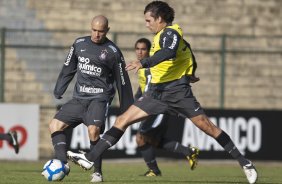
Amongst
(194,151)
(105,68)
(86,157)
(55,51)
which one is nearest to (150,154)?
(194,151)

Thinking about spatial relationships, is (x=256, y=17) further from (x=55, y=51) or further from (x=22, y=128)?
(x=22, y=128)

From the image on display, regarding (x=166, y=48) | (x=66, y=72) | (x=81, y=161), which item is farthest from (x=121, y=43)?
(x=81, y=161)

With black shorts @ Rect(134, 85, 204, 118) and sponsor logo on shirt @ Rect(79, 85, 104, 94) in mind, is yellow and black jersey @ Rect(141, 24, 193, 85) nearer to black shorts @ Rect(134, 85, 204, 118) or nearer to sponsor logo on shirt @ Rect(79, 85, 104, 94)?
black shorts @ Rect(134, 85, 204, 118)

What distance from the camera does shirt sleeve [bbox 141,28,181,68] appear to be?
11.0 m

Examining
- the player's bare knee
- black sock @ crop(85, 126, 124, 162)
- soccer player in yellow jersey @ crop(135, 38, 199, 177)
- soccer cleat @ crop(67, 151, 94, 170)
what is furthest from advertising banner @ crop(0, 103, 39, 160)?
soccer cleat @ crop(67, 151, 94, 170)

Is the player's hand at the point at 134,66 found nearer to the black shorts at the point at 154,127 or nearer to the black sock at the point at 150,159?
the black sock at the point at 150,159

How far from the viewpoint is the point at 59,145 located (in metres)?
12.0

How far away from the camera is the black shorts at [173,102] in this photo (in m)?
11.5

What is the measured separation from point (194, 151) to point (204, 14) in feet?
33.7

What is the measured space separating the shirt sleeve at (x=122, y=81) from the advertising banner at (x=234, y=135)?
7.82 m

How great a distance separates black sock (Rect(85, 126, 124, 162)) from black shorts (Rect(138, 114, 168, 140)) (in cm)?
390

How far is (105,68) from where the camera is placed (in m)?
12.1

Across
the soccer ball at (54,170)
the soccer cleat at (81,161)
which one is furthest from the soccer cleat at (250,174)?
the soccer ball at (54,170)

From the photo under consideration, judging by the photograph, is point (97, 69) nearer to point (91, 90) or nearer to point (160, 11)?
point (91, 90)
